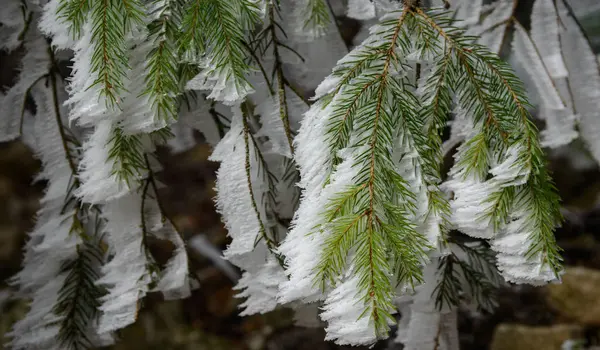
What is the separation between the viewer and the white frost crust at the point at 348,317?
75cm

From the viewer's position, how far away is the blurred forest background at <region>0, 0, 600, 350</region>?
2.54 metres

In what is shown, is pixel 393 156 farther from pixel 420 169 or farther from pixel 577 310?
pixel 577 310

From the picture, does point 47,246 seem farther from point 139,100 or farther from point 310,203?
point 310,203

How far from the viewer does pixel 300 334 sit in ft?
→ 10.2

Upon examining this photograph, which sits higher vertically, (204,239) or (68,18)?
(68,18)

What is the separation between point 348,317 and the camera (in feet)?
2.54

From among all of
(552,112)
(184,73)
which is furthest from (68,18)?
(552,112)

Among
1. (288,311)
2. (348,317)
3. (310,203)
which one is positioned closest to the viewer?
(348,317)

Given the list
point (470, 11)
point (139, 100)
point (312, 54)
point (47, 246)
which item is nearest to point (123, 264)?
point (47, 246)

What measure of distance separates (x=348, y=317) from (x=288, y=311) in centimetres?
270

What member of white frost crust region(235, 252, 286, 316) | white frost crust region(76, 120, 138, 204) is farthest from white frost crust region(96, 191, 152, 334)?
white frost crust region(235, 252, 286, 316)

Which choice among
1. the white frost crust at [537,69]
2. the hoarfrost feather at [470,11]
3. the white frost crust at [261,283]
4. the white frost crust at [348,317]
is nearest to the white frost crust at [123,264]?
the white frost crust at [261,283]

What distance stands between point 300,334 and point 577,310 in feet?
5.01

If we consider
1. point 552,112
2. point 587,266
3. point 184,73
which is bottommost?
point 587,266
